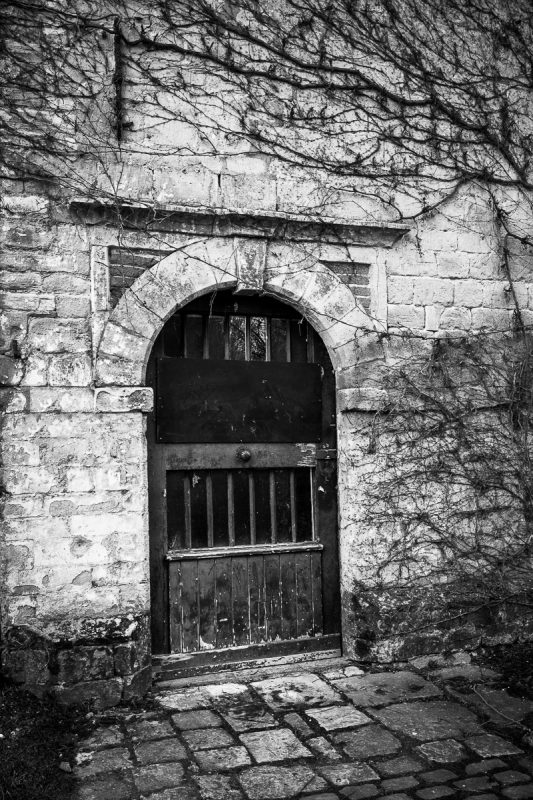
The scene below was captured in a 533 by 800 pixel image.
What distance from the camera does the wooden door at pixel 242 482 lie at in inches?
170

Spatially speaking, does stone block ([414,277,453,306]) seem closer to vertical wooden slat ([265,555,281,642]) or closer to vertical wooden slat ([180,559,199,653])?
vertical wooden slat ([265,555,281,642])

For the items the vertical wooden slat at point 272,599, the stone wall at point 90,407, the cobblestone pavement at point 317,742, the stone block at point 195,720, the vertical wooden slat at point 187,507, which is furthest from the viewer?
the vertical wooden slat at point 272,599

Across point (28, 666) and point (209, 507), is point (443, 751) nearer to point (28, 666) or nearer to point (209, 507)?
point (209, 507)

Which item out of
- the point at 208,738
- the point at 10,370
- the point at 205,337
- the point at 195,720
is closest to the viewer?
the point at 208,738

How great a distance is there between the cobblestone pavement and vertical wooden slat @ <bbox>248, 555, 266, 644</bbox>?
317mm

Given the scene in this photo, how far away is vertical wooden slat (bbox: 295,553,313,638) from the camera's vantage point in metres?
4.56

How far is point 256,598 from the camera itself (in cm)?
445

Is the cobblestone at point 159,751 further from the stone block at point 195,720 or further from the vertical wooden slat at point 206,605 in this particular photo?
the vertical wooden slat at point 206,605

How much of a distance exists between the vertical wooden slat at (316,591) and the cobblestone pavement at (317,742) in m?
0.36

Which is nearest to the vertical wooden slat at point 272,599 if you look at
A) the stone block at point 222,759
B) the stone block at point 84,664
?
the stone block at point 84,664

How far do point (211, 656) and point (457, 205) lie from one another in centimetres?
355

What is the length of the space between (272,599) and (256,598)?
0.11 metres

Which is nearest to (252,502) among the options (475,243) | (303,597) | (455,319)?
(303,597)

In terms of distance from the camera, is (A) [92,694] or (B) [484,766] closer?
(B) [484,766]
